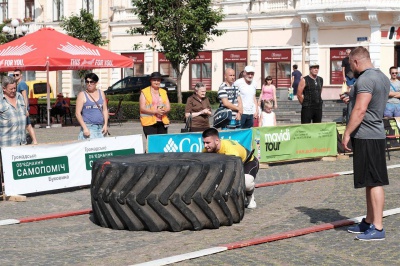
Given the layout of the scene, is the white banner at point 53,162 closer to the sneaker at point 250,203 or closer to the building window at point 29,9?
the sneaker at point 250,203

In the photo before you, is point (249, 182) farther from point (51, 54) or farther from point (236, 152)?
point (51, 54)

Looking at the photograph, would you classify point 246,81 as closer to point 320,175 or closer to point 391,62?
point 320,175

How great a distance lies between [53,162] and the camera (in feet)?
46.0

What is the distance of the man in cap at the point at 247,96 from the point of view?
1754cm

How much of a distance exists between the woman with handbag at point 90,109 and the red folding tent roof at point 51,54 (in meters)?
11.2

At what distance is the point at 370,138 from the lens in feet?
32.2

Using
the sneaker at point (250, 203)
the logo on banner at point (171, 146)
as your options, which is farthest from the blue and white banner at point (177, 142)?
the sneaker at point (250, 203)

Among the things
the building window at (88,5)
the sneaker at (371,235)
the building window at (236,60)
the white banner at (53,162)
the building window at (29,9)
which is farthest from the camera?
the building window at (29,9)

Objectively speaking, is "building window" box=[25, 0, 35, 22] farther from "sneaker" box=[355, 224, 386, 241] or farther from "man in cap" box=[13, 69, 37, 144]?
"sneaker" box=[355, 224, 386, 241]

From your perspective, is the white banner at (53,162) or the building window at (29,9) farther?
the building window at (29,9)

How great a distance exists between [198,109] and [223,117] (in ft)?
2.20

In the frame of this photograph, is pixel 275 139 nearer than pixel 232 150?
No

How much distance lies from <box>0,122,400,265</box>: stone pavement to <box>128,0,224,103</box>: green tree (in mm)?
26516

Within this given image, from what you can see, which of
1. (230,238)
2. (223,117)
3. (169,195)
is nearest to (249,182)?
(169,195)
